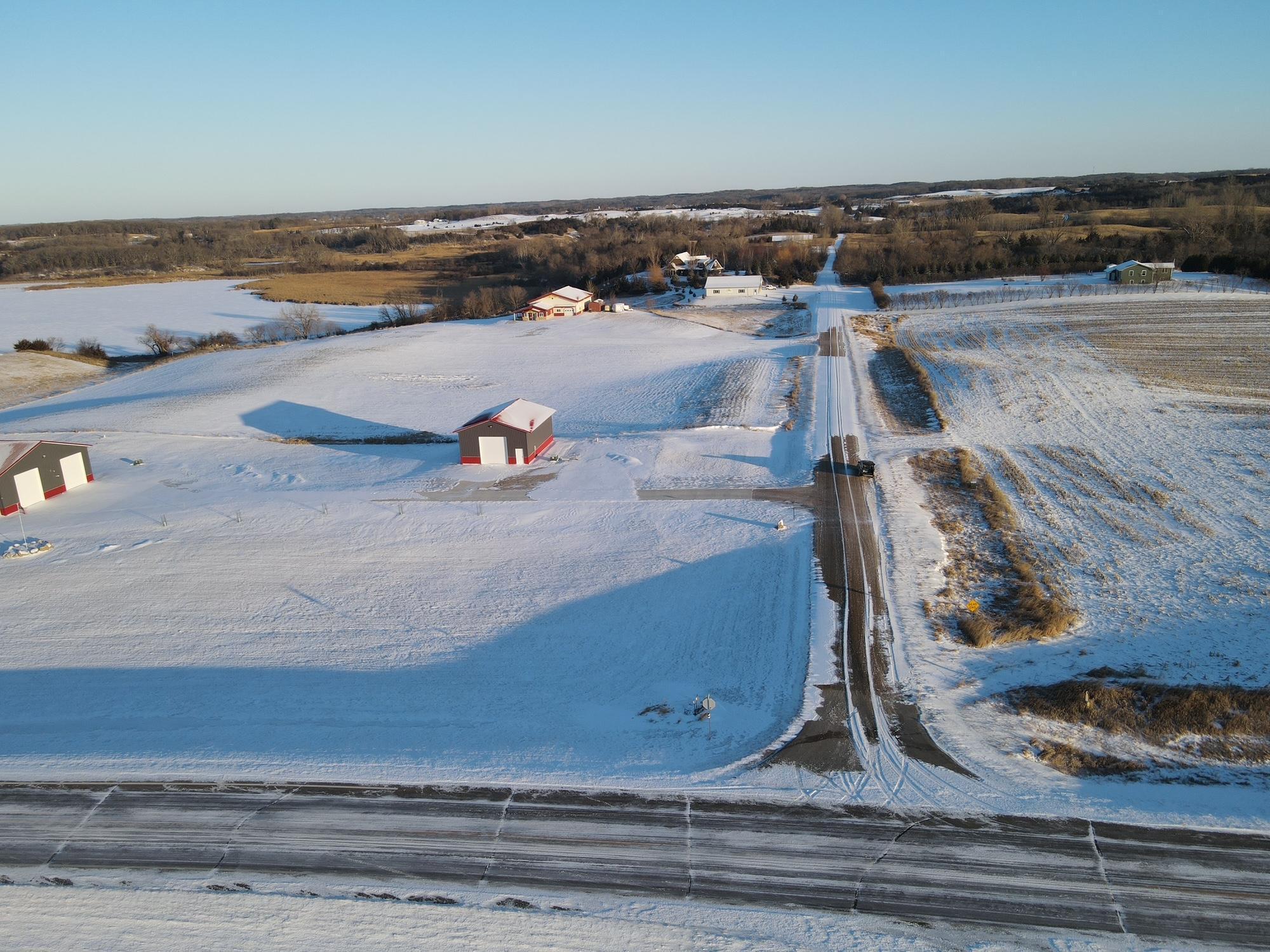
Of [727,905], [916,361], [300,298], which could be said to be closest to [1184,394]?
[916,361]

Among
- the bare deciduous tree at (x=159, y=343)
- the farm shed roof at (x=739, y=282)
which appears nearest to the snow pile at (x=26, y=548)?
the bare deciduous tree at (x=159, y=343)

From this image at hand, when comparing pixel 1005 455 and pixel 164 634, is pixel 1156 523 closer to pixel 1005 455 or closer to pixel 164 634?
pixel 1005 455

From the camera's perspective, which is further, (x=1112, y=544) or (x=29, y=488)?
(x=29, y=488)

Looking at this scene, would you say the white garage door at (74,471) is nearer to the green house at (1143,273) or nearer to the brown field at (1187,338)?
the brown field at (1187,338)

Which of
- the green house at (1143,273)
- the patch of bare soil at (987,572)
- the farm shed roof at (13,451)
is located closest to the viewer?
the patch of bare soil at (987,572)

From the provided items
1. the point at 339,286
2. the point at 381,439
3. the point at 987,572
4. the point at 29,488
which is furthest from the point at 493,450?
the point at 339,286

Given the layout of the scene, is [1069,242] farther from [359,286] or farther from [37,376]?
[37,376]
